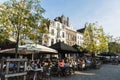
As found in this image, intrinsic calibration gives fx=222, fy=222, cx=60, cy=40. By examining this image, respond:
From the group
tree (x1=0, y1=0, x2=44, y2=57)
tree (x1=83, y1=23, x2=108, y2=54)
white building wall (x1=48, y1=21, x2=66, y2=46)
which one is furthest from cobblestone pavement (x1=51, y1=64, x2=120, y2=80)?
white building wall (x1=48, y1=21, x2=66, y2=46)

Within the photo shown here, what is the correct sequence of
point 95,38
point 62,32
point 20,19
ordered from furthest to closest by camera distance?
point 62,32, point 95,38, point 20,19

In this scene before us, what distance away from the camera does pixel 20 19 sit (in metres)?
16.8

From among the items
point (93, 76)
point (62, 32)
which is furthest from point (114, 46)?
point (93, 76)

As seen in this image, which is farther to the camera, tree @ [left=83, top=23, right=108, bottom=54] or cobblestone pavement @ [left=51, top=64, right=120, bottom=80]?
tree @ [left=83, top=23, right=108, bottom=54]

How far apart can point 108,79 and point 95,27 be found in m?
27.3

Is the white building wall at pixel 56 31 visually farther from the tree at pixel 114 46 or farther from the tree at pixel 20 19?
the tree at pixel 20 19

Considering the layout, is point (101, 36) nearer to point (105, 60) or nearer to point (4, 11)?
point (105, 60)

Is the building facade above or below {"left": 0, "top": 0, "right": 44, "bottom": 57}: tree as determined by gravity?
above

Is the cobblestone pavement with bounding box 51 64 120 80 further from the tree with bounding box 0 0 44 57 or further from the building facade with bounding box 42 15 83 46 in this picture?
the building facade with bounding box 42 15 83 46

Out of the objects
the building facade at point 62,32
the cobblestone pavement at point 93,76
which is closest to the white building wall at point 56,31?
the building facade at point 62,32

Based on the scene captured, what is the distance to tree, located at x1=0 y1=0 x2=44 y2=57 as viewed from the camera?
16922 mm

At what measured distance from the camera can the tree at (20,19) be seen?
16.9 metres

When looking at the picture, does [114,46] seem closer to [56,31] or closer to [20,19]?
[56,31]

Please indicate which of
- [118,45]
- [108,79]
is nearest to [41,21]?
[108,79]
